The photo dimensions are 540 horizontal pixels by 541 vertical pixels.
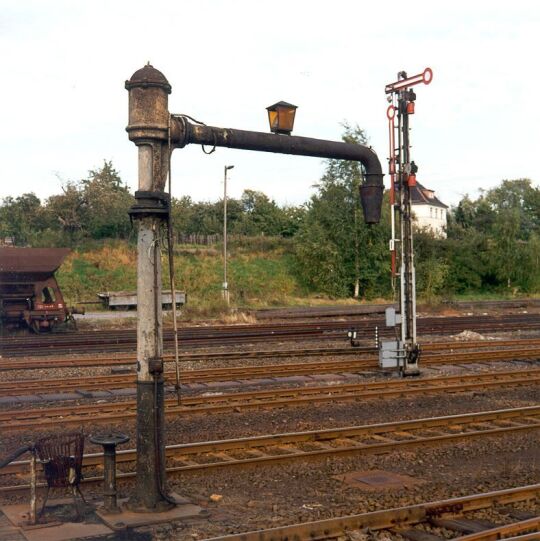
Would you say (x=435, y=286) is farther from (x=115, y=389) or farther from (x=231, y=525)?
(x=231, y=525)

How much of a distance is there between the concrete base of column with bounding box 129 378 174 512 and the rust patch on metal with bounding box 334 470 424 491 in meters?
2.47

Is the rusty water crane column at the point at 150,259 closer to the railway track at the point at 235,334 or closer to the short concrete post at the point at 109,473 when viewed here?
the short concrete post at the point at 109,473

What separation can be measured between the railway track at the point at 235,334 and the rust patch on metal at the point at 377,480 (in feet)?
48.2

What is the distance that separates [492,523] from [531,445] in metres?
3.97

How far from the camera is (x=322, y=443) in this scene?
1121cm

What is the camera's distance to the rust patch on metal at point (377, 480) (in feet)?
30.0

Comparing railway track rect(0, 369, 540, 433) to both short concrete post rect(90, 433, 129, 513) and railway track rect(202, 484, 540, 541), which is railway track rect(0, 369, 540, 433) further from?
railway track rect(202, 484, 540, 541)

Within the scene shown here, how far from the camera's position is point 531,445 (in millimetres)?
11305

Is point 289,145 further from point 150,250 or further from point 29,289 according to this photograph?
point 29,289

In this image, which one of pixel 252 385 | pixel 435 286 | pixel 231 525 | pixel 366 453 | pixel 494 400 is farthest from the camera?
pixel 435 286

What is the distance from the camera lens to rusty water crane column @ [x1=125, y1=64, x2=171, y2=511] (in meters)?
7.75

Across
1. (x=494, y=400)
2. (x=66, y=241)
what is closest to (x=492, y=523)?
(x=494, y=400)

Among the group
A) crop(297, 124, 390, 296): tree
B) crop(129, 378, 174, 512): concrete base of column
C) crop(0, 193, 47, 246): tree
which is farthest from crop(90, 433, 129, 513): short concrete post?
crop(0, 193, 47, 246): tree

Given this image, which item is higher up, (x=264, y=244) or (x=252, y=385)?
(x=264, y=244)
